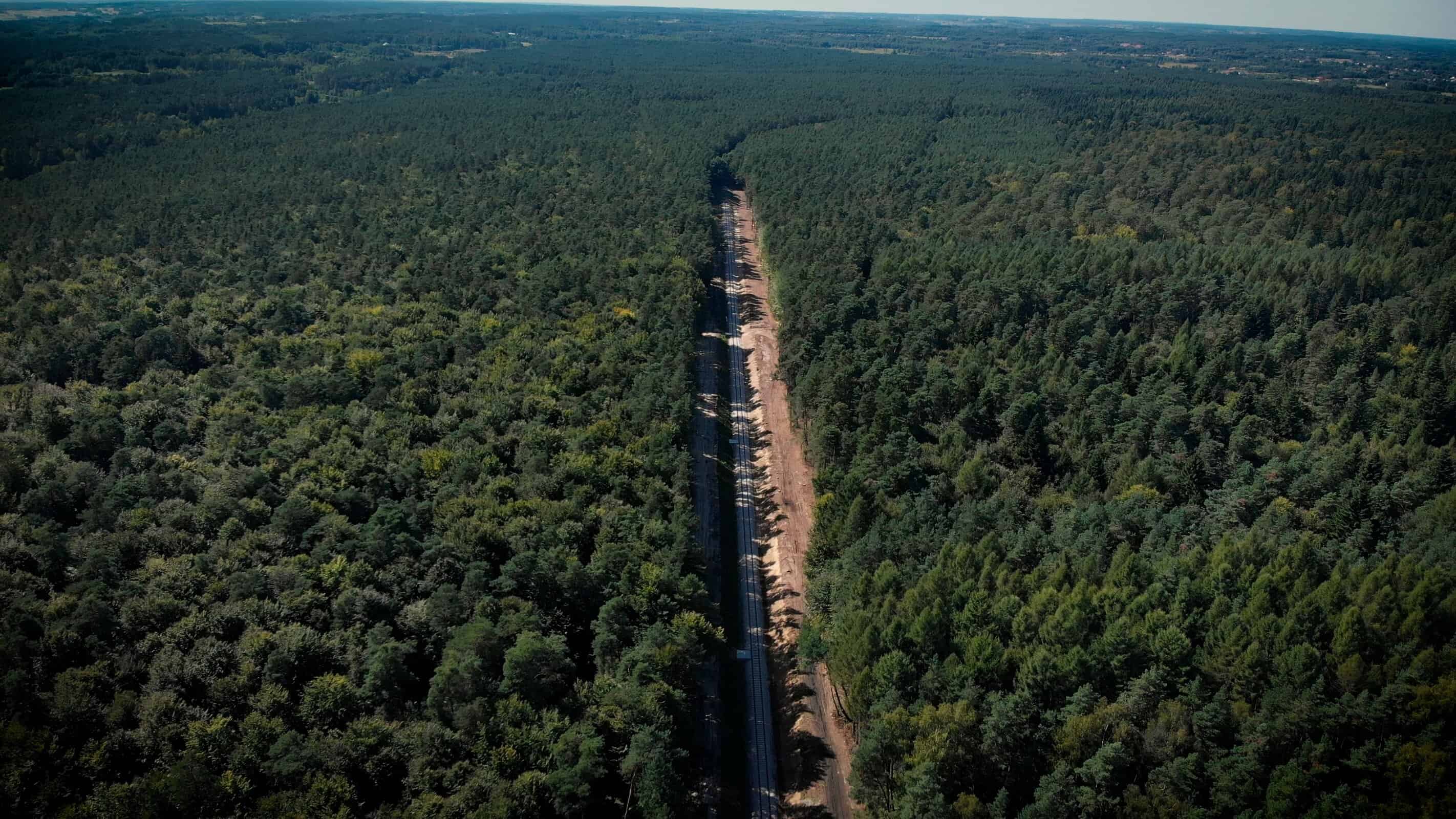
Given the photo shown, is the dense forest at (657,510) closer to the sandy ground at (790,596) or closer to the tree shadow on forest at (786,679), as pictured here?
the sandy ground at (790,596)

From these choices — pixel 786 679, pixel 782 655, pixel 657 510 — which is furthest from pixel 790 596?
pixel 657 510

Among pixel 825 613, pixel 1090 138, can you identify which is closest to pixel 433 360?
pixel 825 613

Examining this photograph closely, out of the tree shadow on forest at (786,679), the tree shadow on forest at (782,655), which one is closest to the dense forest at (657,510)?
the tree shadow on forest at (786,679)

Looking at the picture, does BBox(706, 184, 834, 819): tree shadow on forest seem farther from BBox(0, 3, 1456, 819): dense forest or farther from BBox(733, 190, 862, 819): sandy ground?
BBox(0, 3, 1456, 819): dense forest

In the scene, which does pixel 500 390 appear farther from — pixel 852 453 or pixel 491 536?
pixel 852 453

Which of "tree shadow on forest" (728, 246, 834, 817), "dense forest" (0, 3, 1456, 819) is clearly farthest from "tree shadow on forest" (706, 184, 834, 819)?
"dense forest" (0, 3, 1456, 819)

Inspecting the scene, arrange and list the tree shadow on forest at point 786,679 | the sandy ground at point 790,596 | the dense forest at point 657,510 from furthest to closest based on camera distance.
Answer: the tree shadow on forest at point 786,679 → the sandy ground at point 790,596 → the dense forest at point 657,510
